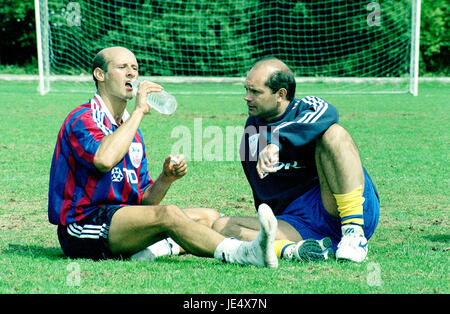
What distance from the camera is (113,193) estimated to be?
4.72 m

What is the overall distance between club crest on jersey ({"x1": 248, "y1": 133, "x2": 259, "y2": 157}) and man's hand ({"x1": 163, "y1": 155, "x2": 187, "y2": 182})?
549 mm

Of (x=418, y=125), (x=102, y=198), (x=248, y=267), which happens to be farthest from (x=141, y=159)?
(x=418, y=125)

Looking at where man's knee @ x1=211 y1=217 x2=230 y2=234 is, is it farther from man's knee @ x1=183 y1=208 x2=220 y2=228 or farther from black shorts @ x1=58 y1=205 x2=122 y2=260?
black shorts @ x1=58 y1=205 x2=122 y2=260

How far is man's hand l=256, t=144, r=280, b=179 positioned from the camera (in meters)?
4.55

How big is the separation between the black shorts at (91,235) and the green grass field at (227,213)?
3.6 inches

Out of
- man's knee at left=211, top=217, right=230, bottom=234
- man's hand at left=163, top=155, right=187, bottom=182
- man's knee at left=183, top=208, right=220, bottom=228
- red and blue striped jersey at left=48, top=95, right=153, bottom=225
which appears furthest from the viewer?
man's knee at left=183, top=208, right=220, bottom=228

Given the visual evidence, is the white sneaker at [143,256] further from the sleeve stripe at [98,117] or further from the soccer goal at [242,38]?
the soccer goal at [242,38]

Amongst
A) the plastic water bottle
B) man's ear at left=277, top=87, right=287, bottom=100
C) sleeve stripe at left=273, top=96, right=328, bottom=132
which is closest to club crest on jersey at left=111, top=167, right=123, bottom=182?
the plastic water bottle

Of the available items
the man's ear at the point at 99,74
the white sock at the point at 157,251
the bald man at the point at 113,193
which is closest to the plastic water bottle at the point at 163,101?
the bald man at the point at 113,193

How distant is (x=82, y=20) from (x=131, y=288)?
73.4ft

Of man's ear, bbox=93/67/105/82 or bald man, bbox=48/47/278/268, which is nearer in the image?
bald man, bbox=48/47/278/268

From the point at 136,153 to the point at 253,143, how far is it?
887mm

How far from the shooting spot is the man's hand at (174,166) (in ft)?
16.0

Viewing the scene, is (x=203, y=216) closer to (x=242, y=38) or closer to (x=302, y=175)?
(x=302, y=175)
